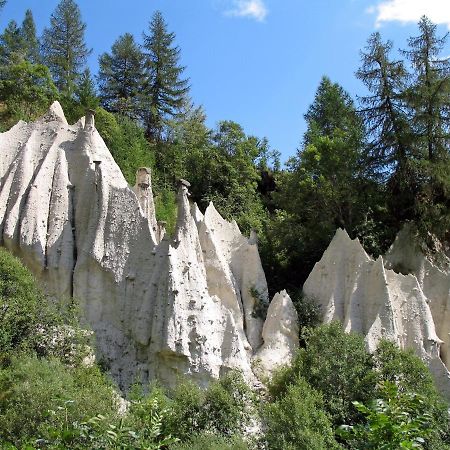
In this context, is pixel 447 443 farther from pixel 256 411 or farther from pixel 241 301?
pixel 241 301

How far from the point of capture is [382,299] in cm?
1884

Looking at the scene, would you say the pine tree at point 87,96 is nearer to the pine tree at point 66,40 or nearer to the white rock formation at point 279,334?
the pine tree at point 66,40

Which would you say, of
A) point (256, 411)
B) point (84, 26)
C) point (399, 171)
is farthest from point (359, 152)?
point (84, 26)

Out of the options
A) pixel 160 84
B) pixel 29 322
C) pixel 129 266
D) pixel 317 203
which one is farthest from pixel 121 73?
pixel 29 322

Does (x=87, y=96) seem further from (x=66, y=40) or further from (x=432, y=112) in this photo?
(x=432, y=112)

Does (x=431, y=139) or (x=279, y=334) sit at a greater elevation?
(x=431, y=139)

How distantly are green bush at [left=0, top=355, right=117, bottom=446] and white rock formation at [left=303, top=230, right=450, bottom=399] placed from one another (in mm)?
7721

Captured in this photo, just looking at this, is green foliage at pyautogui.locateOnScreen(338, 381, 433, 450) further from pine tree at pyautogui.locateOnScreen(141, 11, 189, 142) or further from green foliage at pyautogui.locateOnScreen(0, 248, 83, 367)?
pine tree at pyautogui.locateOnScreen(141, 11, 189, 142)

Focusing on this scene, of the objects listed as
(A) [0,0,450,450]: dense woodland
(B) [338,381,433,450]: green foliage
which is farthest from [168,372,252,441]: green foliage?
(B) [338,381,433,450]: green foliage

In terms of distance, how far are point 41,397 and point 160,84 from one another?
2921 centimetres

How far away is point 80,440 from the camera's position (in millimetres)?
10711

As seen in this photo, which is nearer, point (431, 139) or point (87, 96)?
point (431, 139)

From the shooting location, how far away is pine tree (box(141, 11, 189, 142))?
126 ft

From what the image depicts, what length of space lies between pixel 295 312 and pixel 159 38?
27.1m
